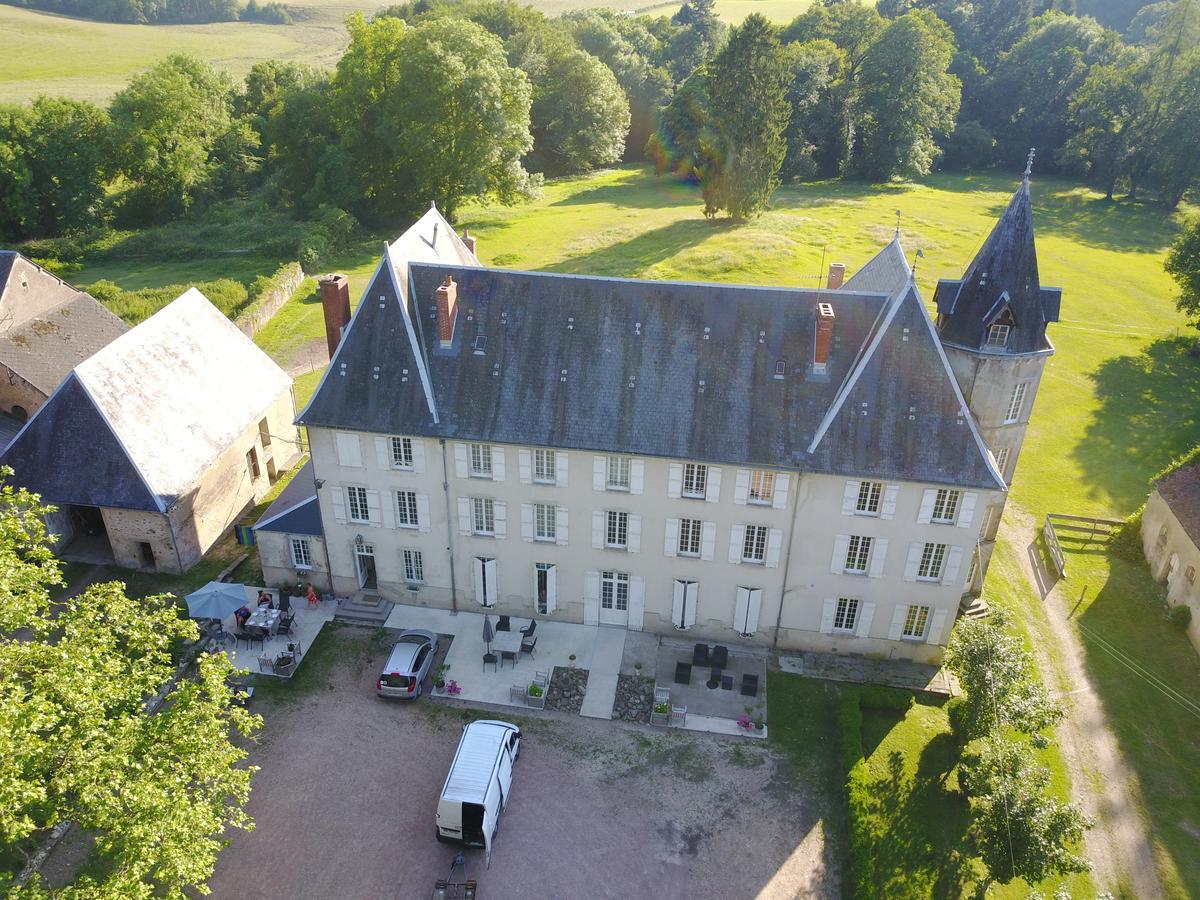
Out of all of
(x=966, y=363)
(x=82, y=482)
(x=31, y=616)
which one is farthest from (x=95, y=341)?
(x=966, y=363)

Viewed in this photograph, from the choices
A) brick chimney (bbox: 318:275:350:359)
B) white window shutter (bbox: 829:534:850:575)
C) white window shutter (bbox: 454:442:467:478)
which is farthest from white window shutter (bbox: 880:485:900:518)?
brick chimney (bbox: 318:275:350:359)

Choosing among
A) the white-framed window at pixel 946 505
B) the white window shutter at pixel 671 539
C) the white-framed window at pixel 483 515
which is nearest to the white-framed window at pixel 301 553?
the white-framed window at pixel 483 515

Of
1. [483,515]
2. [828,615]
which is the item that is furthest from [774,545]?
[483,515]

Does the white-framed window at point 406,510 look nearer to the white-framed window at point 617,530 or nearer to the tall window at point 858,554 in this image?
the white-framed window at point 617,530

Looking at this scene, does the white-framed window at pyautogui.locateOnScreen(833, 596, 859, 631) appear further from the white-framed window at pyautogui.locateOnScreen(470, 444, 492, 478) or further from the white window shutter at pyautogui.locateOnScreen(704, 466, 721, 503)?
the white-framed window at pyautogui.locateOnScreen(470, 444, 492, 478)

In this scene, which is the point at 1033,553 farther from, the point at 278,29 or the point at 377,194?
the point at 278,29
